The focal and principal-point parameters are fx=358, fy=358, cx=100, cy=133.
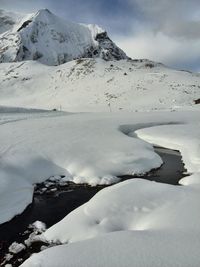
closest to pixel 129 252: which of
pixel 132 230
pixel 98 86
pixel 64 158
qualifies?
pixel 132 230

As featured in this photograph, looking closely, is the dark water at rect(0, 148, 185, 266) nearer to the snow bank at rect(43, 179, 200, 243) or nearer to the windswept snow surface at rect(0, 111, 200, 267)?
the windswept snow surface at rect(0, 111, 200, 267)

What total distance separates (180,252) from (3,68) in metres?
89.5

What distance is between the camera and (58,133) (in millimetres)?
19484

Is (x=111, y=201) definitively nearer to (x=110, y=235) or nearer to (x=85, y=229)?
(x=85, y=229)

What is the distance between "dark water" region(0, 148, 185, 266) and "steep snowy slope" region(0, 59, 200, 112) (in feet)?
92.3

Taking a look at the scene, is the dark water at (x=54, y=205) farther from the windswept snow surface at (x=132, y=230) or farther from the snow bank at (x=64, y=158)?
the windswept snow surface at (x=132, y=230)

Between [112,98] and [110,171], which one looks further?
[112,98]

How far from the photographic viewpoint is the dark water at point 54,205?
360 inches

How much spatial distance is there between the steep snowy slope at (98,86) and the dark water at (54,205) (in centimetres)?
2813

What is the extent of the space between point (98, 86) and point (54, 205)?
52.4 m

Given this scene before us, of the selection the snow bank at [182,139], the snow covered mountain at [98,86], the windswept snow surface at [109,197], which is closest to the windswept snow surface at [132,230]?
the windswept snow surface at [109,197]

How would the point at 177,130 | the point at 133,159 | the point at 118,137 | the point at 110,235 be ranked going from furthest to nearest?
the point at 177,130 < the point at 118,137 < the point at 133,159 < the point at 110,235

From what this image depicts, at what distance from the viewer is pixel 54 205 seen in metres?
11.0

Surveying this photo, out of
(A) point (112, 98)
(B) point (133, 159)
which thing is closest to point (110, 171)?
(B) point (133, 159)
